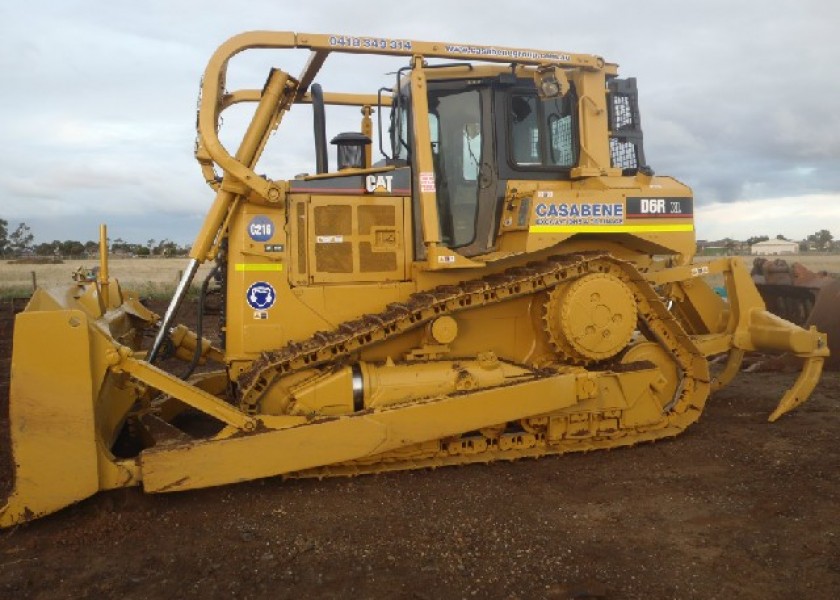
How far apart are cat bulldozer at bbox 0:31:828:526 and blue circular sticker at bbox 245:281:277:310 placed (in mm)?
26

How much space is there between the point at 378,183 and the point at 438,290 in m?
1.06

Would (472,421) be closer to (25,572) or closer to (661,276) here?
(661,276)

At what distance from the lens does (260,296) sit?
5973 millimetres

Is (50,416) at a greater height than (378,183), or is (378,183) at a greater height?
(378,183)

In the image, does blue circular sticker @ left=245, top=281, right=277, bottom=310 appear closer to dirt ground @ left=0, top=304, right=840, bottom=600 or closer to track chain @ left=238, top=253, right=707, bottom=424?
track chain @ left=238, top=253, right=707, bottom=424

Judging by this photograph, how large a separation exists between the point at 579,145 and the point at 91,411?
4653 millimetres

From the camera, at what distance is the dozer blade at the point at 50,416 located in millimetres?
4719

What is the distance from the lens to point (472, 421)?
18.6ft

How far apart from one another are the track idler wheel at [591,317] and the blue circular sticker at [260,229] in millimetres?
2451

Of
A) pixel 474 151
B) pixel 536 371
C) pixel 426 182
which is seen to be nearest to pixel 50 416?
pixel 426 182

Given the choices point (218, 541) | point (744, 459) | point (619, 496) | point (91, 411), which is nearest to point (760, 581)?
point (619, 496)

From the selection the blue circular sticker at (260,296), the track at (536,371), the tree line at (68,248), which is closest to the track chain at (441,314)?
the track at (536,371)

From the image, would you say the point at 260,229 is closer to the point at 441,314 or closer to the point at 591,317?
the point at 441,314

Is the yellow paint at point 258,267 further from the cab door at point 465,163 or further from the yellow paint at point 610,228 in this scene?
the yellow paint at point 610,228
